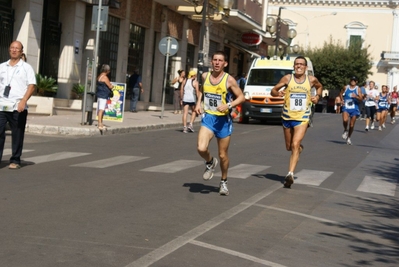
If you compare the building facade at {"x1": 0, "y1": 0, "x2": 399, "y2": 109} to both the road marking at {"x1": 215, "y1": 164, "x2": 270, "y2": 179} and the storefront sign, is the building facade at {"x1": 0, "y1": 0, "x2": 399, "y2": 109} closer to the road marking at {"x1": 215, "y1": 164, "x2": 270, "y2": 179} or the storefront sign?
the storefront sign

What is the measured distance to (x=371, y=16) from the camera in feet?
287

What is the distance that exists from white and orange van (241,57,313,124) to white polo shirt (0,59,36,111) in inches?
736

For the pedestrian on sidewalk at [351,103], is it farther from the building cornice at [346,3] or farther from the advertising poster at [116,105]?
the building cornice at [346,3]

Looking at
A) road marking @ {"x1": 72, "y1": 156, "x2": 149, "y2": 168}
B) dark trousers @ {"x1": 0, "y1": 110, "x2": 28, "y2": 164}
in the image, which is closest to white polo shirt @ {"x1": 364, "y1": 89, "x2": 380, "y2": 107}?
road marking @ {"x1": 72, "y1": 156, "x2": 149, "y2": 168}

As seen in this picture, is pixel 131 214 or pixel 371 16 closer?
pixel 131 214

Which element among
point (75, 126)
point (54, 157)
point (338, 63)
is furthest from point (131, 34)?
point (338, 63)

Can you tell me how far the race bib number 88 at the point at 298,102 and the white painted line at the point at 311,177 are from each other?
1143 mm

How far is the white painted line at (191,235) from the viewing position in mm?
6871

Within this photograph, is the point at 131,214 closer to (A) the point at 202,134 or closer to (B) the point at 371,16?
(A) the point at 202,134

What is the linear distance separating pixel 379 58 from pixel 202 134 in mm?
79855

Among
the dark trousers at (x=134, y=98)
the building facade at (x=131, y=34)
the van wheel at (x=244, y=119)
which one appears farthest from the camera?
the dark trousers at (x=134, y=98)

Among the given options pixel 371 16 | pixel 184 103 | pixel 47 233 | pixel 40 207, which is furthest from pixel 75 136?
pixel 371 16

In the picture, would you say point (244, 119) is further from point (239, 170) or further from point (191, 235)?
point (191, 235)

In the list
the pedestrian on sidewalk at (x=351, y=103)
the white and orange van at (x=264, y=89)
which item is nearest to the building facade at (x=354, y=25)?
the white and orange van at (x=264, y=89)
